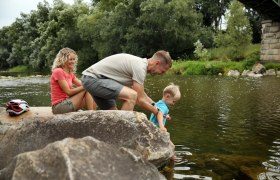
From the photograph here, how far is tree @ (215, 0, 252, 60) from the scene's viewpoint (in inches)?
1512

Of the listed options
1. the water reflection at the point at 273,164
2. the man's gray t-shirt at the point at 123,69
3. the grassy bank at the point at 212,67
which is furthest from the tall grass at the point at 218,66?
the man's gray t-shirt at the point at 123,69

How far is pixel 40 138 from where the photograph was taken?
473cm

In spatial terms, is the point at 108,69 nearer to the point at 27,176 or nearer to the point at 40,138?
the point at 40,138

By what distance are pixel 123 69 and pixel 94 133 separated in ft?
4.26

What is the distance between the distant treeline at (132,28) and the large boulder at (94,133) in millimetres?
37774

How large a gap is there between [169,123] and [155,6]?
33.0m

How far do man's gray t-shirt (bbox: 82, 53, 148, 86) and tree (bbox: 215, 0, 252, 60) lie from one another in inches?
1341

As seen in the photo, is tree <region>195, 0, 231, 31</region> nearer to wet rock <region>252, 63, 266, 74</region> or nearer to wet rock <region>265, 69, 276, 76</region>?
wet rock <region>252, 63, 266, 74</region>

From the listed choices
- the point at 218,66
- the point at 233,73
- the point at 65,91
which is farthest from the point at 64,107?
the point at 218,66

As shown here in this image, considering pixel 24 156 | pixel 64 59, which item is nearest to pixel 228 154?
pixel 64 59

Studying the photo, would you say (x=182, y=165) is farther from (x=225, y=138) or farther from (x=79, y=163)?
(x=79, y=163)

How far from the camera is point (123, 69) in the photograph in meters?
5.63

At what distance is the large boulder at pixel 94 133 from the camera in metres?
4.54

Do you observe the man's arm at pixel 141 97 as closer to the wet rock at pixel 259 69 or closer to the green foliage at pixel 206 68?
the wet rock at pixel 259 69
